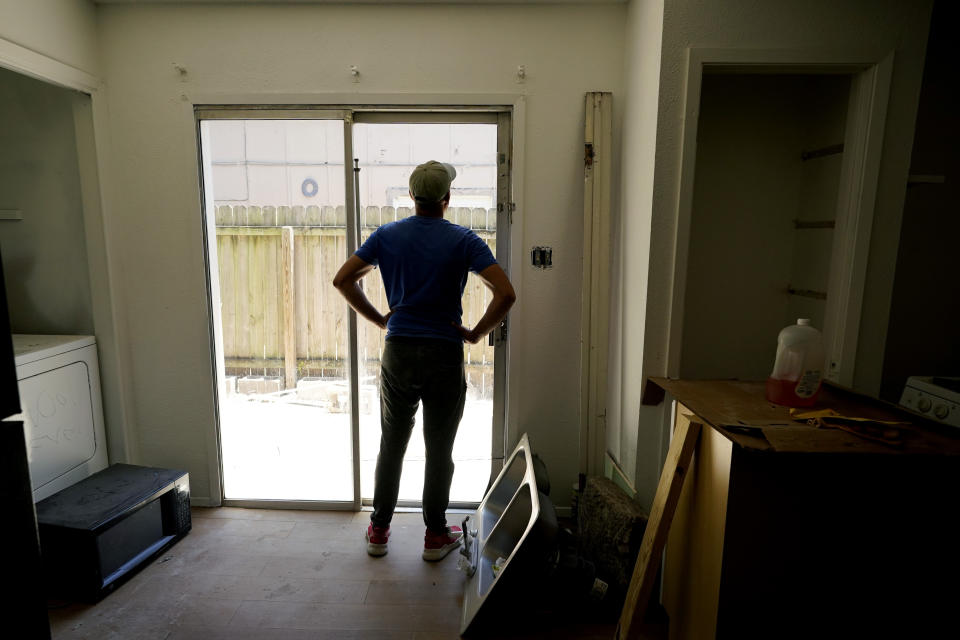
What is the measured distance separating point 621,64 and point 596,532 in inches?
80.7

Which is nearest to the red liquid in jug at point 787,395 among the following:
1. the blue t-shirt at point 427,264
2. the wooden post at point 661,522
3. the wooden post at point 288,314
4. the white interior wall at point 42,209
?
the wooden post at point 661,522

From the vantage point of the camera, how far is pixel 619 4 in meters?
2.27

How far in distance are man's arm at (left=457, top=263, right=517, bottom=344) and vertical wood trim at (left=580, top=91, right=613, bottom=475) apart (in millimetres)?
466

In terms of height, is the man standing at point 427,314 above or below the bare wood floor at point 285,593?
above

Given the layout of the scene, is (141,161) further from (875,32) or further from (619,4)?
(875,32)

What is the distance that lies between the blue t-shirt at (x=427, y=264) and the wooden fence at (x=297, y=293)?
1.53 ft

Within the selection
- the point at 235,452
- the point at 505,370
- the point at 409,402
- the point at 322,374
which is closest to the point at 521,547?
the point at 409,402

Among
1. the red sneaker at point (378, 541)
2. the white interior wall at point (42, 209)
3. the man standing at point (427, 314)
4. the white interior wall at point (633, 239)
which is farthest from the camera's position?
the white interior wall at point (42, 209)

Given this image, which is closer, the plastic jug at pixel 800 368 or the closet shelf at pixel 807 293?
the plastic jug at pixel 800 368

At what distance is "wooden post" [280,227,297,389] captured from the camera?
8.43 feet

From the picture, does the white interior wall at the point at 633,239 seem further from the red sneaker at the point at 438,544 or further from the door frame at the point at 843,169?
the red sneaker at the point at 438,544

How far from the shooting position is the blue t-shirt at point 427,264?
203 centimetres

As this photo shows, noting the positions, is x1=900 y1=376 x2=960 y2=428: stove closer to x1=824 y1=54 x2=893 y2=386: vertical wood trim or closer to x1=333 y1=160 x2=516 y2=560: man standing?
x1=824 y1=54 x2=893 y2=386: vertical wood trim

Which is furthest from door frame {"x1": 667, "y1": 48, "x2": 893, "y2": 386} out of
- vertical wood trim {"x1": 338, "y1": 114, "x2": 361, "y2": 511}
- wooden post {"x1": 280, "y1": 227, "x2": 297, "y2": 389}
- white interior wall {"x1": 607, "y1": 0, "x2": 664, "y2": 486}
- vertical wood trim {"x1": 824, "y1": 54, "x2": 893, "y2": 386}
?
wooden post {"x1": 280, "y1": 227, "x2": 297, "y2": 389}
